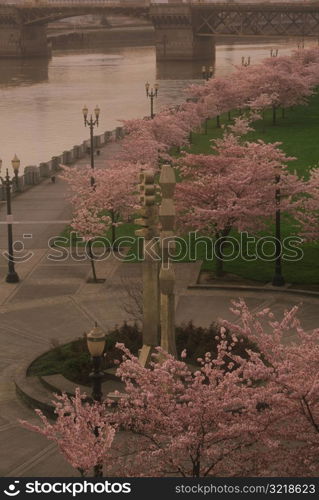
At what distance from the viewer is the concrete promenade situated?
22697 millimetres

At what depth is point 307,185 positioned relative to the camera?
3847 centimetres

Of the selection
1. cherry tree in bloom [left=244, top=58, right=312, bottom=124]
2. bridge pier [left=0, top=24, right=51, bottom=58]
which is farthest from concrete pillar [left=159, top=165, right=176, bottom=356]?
bridge pier [left=0, top=24, right=51, bottom=58]

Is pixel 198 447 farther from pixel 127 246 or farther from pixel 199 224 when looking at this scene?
pixel 127 246

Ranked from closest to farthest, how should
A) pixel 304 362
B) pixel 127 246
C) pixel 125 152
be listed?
pixel 304 362
pixel 127 246
pixel 125 152

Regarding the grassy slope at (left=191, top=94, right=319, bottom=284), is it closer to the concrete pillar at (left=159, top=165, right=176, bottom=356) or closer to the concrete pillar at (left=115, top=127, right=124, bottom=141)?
the concrete pillar at (left=115, top=127, right=124, bottom=141)

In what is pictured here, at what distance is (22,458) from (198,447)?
6087mm

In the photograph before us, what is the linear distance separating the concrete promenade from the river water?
1541 inches

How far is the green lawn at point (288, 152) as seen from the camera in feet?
122

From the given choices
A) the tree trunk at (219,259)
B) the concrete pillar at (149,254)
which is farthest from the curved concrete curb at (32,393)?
the tree trunk at (219,259)

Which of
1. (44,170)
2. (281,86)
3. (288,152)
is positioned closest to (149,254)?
(44,170)

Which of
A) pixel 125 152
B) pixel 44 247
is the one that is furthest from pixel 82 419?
pixel 125 152

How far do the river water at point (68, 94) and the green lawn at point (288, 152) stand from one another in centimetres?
1166

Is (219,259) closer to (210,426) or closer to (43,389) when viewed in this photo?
(43,389)
